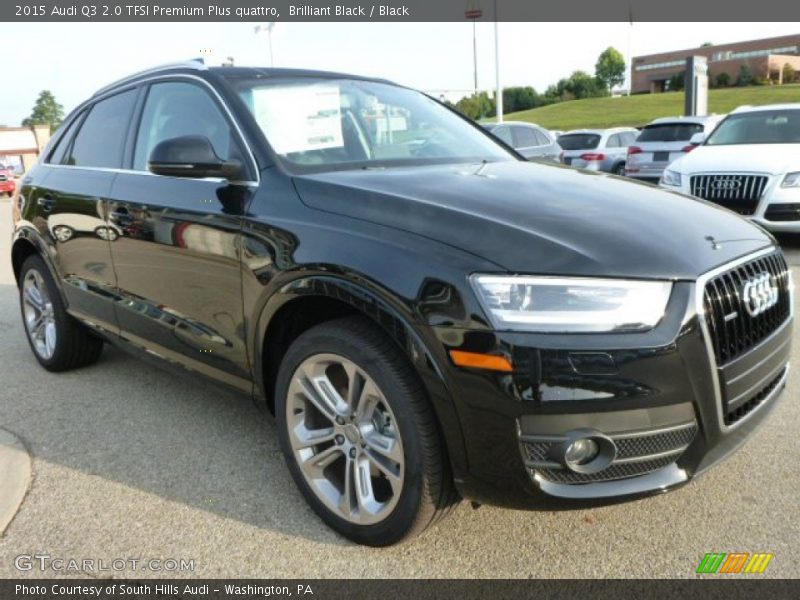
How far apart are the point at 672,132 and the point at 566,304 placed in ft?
47.8

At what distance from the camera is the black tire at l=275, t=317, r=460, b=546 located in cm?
225

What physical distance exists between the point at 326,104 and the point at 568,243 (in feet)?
5.34

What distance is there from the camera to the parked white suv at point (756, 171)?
24.8 feet

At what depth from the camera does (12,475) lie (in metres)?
3.21

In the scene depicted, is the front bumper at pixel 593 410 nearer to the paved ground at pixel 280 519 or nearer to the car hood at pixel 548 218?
the car hood at pixel 548 218

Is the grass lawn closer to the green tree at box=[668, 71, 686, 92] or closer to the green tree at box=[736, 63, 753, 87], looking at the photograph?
the green tree at box=[736, 63, 753, 87]

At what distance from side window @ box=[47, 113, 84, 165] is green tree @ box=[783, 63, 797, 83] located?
339ft

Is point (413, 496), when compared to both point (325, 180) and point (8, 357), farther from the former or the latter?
point (8, 357)

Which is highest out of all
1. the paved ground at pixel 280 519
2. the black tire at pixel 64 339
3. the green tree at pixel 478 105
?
the green tree at pixel 478 105

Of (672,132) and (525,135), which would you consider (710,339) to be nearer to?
(525,135)

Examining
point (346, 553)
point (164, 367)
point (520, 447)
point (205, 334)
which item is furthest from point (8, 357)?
point (520, 447)

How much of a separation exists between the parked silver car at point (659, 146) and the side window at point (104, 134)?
12510mm

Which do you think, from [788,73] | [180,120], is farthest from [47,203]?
[788,73]
